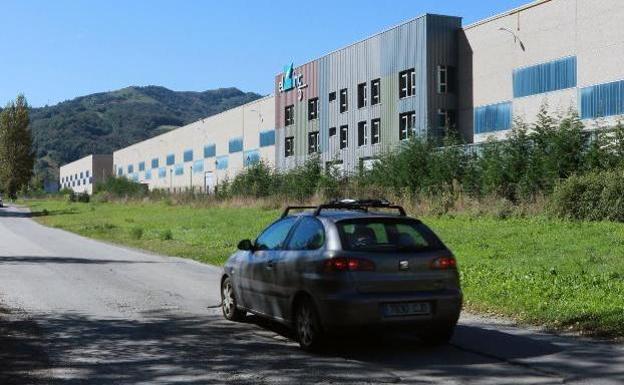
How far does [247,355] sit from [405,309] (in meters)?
1.76

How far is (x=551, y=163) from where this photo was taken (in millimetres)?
25703

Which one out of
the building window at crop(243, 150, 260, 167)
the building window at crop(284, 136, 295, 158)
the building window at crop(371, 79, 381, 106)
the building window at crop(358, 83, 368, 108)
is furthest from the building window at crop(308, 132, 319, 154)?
the building window at crop(243, 150, 260, 167)

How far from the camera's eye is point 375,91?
5250cm

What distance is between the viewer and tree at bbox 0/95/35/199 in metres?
83.5

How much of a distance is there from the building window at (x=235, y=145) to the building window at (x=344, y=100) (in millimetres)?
22240

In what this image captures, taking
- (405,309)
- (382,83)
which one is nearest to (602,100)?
(382,83)

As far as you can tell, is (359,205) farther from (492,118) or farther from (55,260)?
(492,118)


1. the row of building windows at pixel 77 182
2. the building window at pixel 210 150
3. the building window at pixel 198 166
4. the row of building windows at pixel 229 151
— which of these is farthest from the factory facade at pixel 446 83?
the row of building windows at pixel 77 182

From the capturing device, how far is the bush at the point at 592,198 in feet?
67.4

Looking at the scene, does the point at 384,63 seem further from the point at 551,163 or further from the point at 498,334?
the point at 498,334

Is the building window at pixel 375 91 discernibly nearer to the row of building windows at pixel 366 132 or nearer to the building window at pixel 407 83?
the row of building windows at pixel 366 132

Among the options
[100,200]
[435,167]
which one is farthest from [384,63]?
[100,200]

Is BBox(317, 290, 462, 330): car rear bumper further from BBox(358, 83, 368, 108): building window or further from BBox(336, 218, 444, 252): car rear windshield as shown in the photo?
BBox(358, 83, 368, 108): building window

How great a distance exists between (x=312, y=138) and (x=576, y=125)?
117 ft
